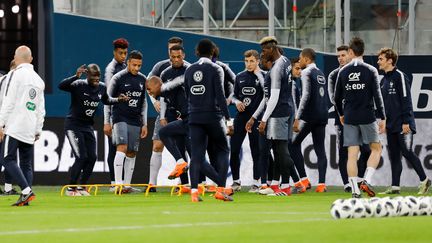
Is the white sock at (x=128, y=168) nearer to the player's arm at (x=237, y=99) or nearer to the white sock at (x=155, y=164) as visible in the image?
the white sock at (x=155, y=164)

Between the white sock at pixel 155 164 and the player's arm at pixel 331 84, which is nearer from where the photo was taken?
the white sock at pixel 155 164

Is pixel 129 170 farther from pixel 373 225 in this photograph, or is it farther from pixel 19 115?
pixel 373 225

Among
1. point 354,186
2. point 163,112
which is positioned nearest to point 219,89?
point 354,186

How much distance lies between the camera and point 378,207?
11352 millimetres

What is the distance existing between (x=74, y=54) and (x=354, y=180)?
322 inches

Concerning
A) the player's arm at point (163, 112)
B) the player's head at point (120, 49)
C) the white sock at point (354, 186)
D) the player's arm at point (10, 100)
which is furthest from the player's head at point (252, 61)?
the player's arm at point (10, 100)

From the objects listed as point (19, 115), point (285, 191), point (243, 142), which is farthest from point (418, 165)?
point (19, 115)

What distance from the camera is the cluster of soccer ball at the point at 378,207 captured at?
36.9 ft

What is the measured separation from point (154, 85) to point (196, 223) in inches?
262

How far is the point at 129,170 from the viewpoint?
771 inches

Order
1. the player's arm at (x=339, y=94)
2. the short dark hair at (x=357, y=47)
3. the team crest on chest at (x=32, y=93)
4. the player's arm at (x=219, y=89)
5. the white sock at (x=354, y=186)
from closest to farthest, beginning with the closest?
1. the team crest on chest at (x=32, y=93)
2. the player's arm at (x=219, y=89)
3. the white sock at (x=354, y=186)
4. the short dark hair at (x=357, y=47)
5. the player's arm at (x=339, y=94)

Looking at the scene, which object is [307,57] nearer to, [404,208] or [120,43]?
[120,43]

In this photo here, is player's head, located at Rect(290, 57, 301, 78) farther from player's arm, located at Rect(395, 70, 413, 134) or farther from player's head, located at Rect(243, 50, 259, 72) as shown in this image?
player's arm, located at Rect(395, 70, 413, 134)

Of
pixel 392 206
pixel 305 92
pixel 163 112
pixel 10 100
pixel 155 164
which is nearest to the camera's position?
pixel 392 206
